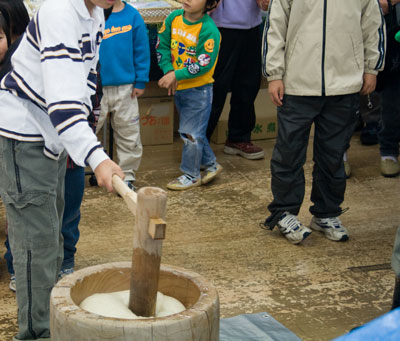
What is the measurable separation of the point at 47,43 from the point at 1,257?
1.77 meters

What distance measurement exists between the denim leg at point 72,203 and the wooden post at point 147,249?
1230 mm

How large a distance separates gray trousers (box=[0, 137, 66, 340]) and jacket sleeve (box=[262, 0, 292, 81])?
1503mm

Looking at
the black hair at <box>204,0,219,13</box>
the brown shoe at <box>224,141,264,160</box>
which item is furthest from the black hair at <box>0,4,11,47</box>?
the brown shoe at <box>224,141,264,160</box>

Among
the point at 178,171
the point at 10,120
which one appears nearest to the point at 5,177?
the point at 10,120

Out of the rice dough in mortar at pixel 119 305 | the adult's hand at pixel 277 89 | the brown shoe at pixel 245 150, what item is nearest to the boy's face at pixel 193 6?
the adult's hand at pixel 277 89

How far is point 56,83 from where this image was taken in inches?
91.3

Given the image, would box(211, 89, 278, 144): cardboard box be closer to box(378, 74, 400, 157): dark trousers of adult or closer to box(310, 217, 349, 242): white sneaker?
box(378, 74, 400, 157): dark trousers of adult

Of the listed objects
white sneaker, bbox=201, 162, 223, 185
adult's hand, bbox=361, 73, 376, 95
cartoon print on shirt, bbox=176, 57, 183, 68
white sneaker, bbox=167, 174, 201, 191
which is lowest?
white sneaker, bbox=167, 174, 201, 191

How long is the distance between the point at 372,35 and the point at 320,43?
317 mm

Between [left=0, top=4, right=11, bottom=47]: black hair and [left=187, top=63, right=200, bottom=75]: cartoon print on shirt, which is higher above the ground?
[left=0, top=4, right=11, bottom=47]: black hair

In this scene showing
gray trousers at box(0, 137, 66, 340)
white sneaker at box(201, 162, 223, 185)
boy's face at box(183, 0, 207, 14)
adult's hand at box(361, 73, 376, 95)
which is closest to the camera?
gray trousers at box(0, 137, 66, 340)

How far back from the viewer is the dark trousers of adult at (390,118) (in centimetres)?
495

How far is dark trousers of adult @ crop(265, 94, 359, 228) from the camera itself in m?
3.93

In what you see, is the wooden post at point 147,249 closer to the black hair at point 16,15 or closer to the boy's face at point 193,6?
the black hair at point 16,15
